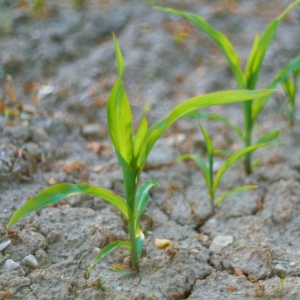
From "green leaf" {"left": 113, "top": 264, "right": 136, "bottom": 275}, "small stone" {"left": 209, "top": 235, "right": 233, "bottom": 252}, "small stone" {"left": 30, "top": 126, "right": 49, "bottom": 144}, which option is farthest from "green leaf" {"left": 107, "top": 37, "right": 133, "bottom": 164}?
"small stone" {"left": 30, "top": 126, "right": 49, "bottom": 144}

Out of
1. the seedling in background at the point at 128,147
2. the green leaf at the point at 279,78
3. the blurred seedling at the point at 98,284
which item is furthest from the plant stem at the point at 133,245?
the green leaf at the point at 279,78

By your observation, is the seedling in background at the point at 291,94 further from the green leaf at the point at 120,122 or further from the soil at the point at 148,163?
the green leaf at the point at 120,122

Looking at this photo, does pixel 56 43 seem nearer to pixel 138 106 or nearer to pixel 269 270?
pixel 138 106

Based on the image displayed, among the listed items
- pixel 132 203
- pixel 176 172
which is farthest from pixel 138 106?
pixel 132 203

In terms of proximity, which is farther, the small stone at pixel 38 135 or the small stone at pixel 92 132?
the small stone at pixel 92 132

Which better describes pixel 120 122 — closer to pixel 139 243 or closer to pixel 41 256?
pixel 139 243

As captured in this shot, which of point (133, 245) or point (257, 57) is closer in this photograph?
point (133, 245)

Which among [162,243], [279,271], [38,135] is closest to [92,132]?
[38,135]
